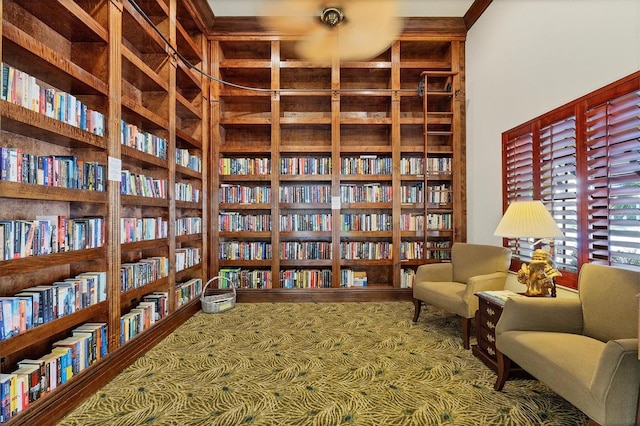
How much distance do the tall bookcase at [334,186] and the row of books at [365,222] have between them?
0.04 ft

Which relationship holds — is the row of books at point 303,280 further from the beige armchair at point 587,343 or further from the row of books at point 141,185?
the beige armchair at point 587,343

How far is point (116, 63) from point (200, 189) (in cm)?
181

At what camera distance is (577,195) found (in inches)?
90.5

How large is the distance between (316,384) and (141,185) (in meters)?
2.16

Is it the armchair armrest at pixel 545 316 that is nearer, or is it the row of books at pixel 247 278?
the armchair armrest at pixel 545 316

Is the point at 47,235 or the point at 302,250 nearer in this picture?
the point at 47,235

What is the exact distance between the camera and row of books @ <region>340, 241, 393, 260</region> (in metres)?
4.14

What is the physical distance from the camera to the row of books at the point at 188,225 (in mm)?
3389

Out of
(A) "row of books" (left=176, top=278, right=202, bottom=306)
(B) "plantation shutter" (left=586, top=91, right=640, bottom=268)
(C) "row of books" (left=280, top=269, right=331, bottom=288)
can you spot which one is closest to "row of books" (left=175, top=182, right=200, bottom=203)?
(A) "row of books" (left=176, top=278, right=202, bottom=306)

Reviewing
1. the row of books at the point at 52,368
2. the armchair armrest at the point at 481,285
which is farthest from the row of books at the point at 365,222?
the row of books at the point at 52,368

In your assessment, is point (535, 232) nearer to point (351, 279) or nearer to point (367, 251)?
point (367, 251)

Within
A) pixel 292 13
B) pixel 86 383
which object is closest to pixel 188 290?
pixel 86 383

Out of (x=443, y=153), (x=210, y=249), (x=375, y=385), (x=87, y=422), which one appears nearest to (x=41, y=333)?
(x=87, y=422)

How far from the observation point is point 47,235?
1771mm
